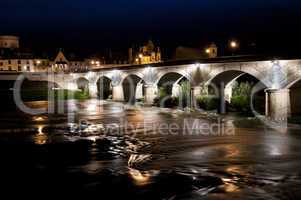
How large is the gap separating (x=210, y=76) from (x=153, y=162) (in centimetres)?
2877

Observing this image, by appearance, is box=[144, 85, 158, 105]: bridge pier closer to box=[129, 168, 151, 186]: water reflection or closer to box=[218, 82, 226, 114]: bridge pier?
box=[218, 82, 226, 114]: bridge pier

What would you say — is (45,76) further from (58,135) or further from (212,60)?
(58,135)

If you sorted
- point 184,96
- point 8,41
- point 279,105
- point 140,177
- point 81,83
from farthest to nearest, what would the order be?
point 8,41 → point 81,83 → point 184,96 → point 279,105 → point 140,177

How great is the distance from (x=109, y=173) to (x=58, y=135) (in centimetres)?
1305

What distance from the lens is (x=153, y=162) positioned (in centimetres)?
1939

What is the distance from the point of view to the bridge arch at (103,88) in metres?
88.2

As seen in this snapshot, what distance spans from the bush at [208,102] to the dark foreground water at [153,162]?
14.5 meters

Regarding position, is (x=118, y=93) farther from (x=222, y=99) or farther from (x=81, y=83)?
(x=222, y=99)

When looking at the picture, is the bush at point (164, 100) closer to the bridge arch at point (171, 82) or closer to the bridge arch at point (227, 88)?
the bridge arch at point (171, 82)

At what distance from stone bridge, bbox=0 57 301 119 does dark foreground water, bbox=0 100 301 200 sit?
589 centimetres

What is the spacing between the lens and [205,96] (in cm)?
4819

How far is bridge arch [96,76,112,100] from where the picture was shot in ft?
290

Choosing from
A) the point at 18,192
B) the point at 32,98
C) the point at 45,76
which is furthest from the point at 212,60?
the point at 45,76

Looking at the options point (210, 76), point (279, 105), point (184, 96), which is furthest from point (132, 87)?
point (279, 105)
